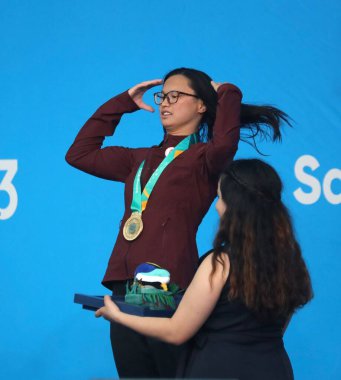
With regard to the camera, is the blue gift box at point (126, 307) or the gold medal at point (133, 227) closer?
the blue gift box at point (126, 307)

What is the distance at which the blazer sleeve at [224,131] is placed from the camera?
209 cm

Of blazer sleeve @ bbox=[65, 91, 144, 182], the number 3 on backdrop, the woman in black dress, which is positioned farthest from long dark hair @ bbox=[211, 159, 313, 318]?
the number 3 on backdrop

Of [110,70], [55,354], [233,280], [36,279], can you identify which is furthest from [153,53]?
[233,280]

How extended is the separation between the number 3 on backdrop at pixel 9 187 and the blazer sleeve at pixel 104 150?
4.25 feet

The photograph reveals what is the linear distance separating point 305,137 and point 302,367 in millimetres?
970

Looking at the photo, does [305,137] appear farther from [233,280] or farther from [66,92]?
[233,280]

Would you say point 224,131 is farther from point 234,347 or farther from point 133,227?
point 234,347

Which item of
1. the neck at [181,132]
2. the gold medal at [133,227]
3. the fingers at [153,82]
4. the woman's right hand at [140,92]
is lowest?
the gold medal at [133,227]

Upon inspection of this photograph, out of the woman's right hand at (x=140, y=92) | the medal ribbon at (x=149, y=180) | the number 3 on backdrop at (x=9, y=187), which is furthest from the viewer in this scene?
the number 3 on backdrop at (x=9, y=187)

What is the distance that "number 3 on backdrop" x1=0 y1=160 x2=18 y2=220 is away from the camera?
3625 millimetres

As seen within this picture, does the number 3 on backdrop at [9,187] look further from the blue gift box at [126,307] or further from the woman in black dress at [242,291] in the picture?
the woman in black dress at [242,291]

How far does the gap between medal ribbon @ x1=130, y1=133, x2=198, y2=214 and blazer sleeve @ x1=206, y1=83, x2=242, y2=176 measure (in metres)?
0.10

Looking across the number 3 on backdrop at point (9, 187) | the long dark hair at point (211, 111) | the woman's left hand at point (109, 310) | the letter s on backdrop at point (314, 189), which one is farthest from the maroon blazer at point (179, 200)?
the number 3 on backdrop at point (9, 187)

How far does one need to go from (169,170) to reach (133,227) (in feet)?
0.61
